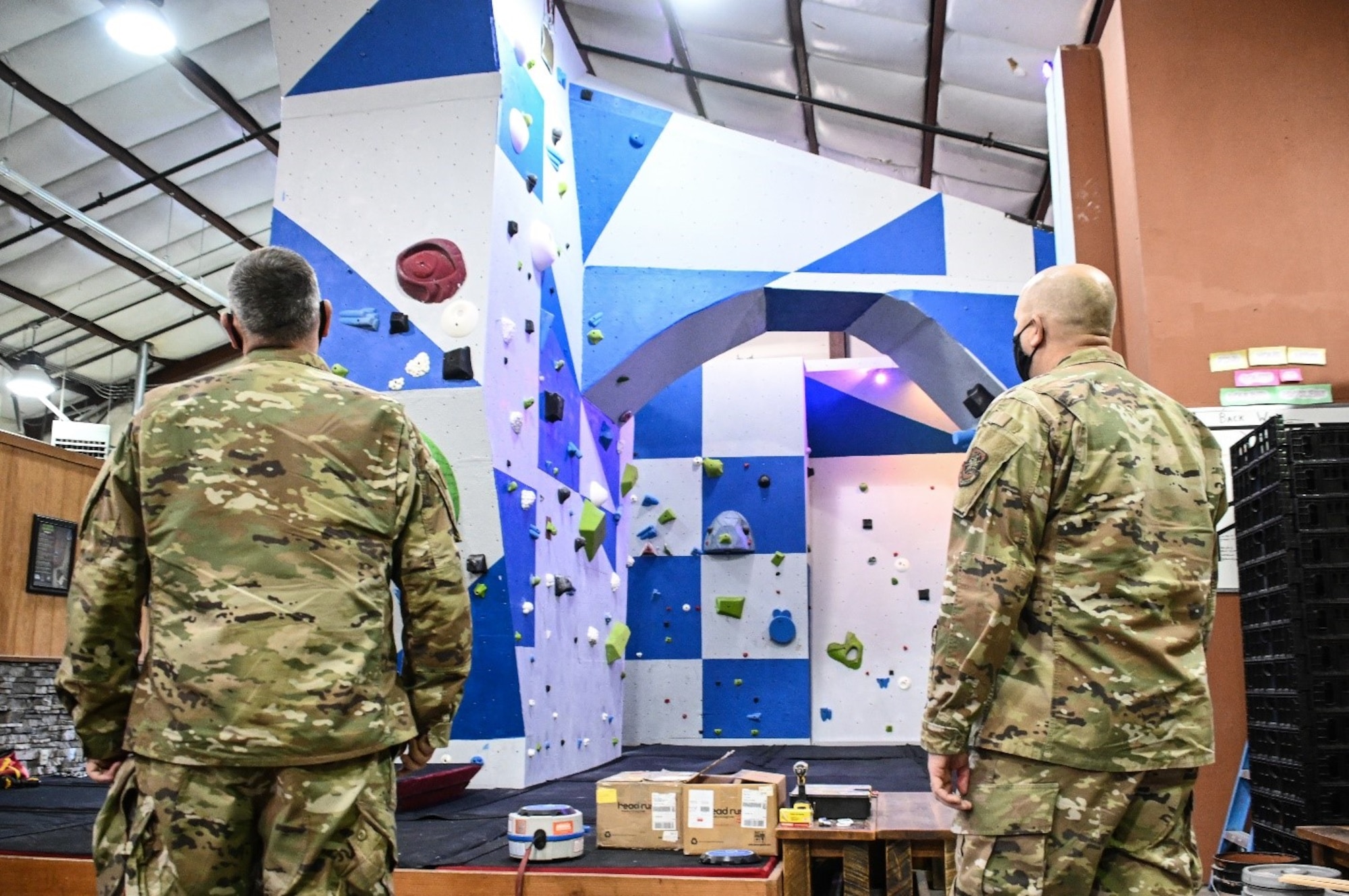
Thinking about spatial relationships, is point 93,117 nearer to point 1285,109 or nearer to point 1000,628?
point 1285,109

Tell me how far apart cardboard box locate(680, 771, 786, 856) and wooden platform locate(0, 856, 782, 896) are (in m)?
0.10

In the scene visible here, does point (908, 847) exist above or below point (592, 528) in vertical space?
below

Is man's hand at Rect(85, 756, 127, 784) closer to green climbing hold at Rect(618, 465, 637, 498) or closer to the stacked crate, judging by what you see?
the stacked crate

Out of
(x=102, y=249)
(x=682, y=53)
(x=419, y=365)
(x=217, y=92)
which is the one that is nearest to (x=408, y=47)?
(x=419, y=365)

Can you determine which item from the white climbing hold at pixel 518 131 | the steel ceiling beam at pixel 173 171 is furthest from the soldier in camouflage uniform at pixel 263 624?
the steel ceiling beam at pixel 173 171

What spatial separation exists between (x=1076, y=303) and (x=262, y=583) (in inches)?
53.5

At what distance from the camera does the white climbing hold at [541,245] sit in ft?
16.0

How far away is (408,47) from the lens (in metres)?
4.58

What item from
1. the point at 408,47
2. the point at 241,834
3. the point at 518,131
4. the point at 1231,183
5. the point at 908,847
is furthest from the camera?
the point at 518,131

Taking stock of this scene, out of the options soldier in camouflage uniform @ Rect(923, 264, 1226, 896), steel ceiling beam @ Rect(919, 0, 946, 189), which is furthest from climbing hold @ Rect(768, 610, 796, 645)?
soldier in camouflage uniform @ Rect(923, 264, 1226, 896)

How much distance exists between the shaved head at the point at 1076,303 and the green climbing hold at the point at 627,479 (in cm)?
461

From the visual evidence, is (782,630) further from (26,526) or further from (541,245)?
(26,526)

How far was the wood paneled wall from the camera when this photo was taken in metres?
4.61

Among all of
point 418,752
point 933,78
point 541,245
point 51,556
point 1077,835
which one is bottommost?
point 1077,835
